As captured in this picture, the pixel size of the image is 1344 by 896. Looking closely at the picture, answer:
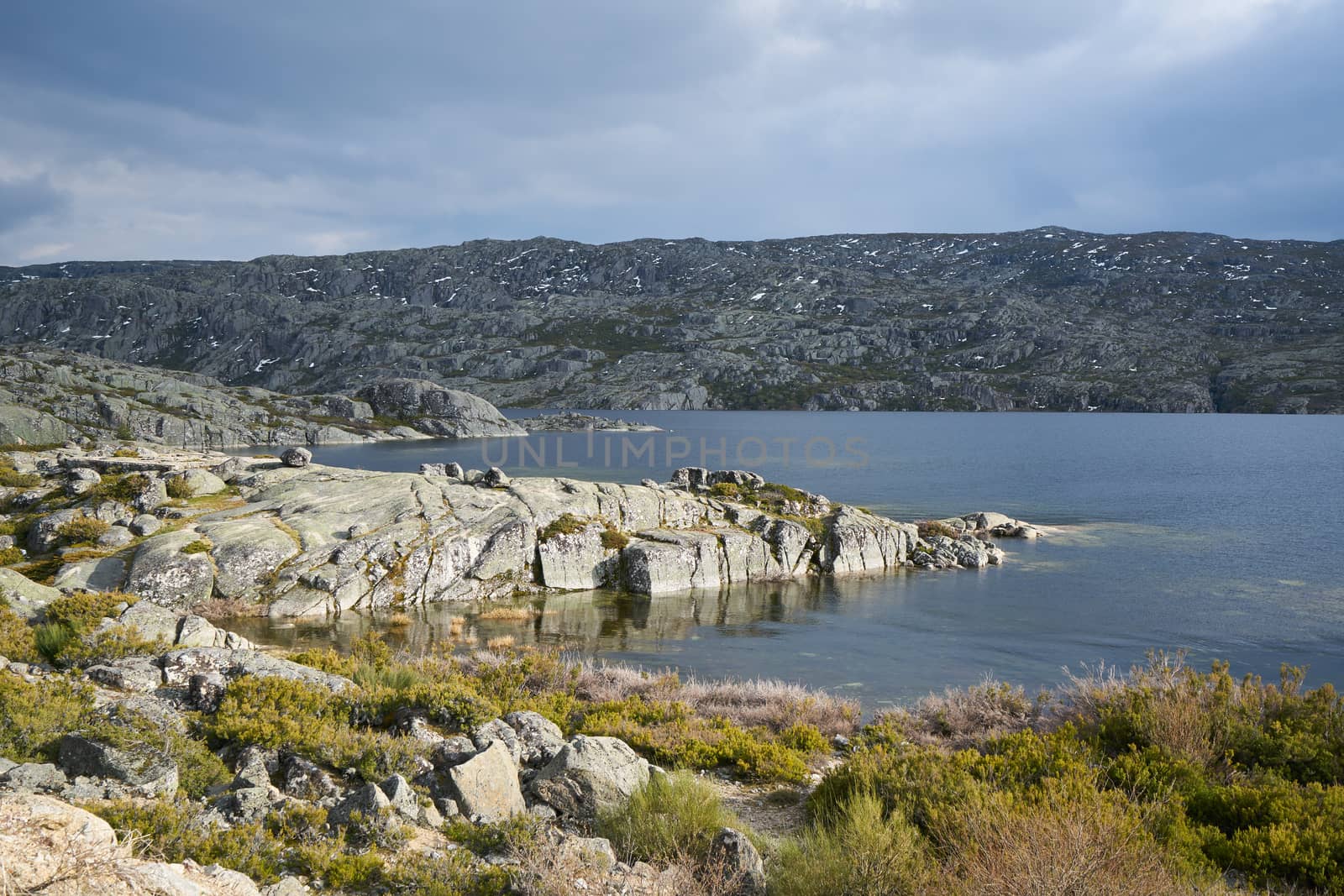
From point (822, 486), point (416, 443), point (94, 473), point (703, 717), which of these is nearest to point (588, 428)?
point (416, 443)

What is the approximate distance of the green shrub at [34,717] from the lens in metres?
9.56

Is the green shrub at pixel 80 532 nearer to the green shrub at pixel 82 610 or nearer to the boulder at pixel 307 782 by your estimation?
the green shrub at pixel 82 610

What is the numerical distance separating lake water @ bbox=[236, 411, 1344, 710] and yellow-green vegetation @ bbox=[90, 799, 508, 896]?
64.5 ft

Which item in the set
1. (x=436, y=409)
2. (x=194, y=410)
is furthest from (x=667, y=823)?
(x=436, y=409)

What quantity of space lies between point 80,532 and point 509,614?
2097cm

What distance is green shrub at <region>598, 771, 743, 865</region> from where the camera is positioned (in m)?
8.85

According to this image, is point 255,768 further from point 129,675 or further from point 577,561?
point 577,561

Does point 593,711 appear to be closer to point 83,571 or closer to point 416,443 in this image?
point 83,571

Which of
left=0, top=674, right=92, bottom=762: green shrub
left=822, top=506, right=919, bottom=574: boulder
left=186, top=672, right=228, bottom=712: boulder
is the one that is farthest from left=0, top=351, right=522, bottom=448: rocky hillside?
left=0, top=674, right=92, bottom=762: green shrub

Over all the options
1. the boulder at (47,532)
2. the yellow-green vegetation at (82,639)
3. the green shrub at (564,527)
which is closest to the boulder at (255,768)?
the yellow-green vegetation at (82,639)

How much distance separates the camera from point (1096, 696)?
52.4 ft

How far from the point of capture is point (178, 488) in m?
40.3

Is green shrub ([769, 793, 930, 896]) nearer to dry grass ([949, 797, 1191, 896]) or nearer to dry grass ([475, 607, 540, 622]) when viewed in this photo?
dry grass ([949, 797, 1191, 896])

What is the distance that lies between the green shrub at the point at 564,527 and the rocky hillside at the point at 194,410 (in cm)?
11576
